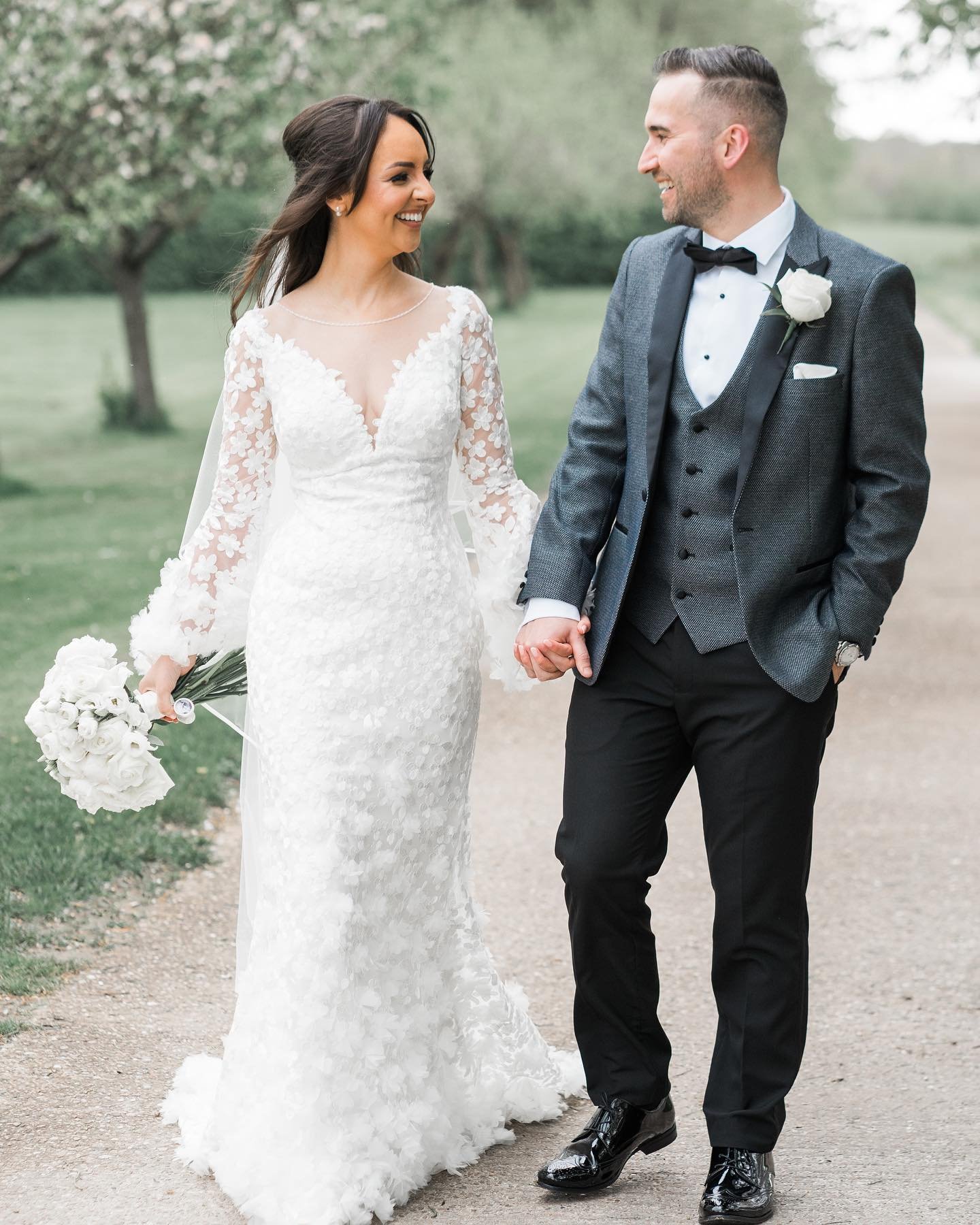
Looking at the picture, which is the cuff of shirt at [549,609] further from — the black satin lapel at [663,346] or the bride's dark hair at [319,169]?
the bride's dark hair at [319,169]

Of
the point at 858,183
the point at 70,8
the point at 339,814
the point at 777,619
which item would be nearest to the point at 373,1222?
the point at 339,814

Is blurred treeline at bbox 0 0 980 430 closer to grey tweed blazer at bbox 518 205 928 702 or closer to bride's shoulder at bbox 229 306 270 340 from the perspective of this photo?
bride's shoulder at bbox 229 306 270 340

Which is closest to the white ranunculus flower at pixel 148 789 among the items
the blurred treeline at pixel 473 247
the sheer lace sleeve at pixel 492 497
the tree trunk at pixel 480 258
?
the sheer lace sleeve at pixel 492 497

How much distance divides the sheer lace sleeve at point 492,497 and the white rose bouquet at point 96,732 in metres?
0.84

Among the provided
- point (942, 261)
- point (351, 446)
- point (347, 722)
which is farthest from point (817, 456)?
point (942, 261)

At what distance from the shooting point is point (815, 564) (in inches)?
127

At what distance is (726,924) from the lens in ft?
10.8

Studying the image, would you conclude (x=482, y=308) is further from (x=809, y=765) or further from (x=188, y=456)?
(x=188, y=456)

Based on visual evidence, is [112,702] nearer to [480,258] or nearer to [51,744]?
[51,744]

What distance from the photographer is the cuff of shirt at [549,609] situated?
3389 mm

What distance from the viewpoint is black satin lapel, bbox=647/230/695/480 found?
321 cm

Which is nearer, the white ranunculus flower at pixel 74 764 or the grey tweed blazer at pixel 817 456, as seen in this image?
the grey tweed blazer at pixel 817 456

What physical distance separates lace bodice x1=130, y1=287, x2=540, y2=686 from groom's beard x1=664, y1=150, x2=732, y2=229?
0.51m

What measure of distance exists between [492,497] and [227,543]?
63 cm
